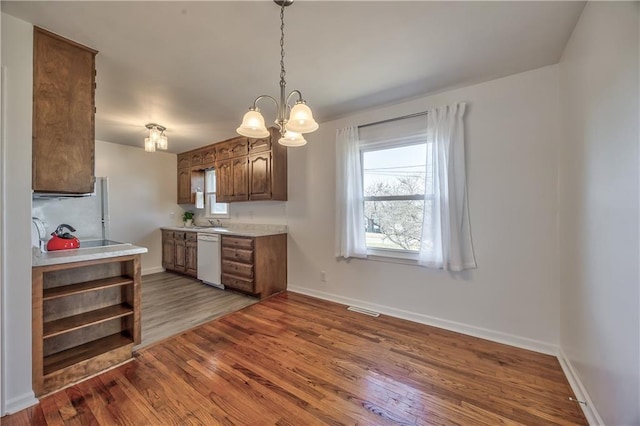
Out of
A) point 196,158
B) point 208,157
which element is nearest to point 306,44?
point 208,157

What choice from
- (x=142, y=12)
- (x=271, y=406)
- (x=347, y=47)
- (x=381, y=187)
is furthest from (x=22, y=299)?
(x=381, y=187)

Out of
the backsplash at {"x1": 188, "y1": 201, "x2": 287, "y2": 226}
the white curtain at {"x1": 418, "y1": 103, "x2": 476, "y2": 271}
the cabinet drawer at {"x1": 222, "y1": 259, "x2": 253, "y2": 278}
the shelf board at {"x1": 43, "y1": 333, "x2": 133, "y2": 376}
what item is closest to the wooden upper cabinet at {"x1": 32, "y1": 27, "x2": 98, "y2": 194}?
the shelf board at {"x1": 43, "y1": 333, "x2": 133, "y2": 376}

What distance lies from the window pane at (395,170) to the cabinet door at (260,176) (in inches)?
57.9

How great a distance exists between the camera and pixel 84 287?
76.8 inches

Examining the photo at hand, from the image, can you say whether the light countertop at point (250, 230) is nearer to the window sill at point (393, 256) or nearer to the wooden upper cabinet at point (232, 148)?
the wooden upper cabinet at point (232, 148)

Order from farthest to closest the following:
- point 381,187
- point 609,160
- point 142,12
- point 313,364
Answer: point 381,187
point 313,364
point 142,12
point 609,160

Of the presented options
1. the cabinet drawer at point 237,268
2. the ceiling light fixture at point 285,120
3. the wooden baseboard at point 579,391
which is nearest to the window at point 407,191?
the wooden baseboard at point 579,391

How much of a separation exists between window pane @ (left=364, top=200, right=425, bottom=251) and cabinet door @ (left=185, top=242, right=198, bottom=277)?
3.08 m

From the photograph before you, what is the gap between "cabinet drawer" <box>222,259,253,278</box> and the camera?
3.53 metres

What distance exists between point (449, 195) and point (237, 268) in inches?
116

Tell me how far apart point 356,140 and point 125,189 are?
14.4 feet

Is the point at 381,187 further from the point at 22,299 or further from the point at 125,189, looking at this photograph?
the point at 125,189

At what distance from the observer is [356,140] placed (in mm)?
3119

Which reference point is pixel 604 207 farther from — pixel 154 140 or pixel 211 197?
pixel 211 197
